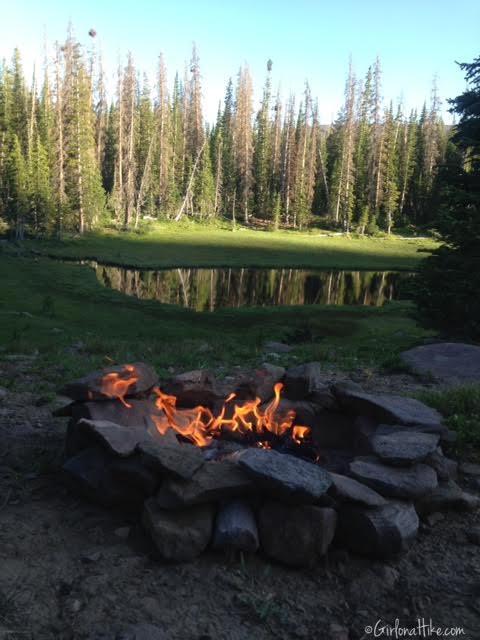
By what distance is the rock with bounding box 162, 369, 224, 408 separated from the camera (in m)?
7.25

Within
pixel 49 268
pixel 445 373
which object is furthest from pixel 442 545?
pixel 49 268

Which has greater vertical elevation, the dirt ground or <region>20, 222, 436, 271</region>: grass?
the dirt ground

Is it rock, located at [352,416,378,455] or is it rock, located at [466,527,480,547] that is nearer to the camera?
rock, located at [466,527,480,547]

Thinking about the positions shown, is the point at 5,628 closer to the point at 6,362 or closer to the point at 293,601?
the point at 293,601

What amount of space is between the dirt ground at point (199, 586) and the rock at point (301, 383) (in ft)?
8.08

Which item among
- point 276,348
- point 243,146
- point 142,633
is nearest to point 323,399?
point 142,633

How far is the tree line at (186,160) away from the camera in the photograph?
185 ft

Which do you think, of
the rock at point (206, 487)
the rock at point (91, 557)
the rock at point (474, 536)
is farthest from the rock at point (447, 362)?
the rock at point (91, 557)

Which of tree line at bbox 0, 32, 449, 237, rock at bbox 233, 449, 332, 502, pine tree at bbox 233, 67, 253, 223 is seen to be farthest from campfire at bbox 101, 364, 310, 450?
pine tree at bbox 233, 67, 253, 223

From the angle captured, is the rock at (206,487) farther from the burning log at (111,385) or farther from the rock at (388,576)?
the burning log at (111,385)

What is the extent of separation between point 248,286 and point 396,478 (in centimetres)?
3349

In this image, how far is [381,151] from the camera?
77.6 meters

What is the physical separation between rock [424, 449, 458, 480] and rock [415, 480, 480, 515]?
120mm

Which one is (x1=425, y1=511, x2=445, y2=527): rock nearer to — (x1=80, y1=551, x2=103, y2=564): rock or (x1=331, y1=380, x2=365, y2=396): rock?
(x1=331, y1=380, x2=365, y2=396): rock
